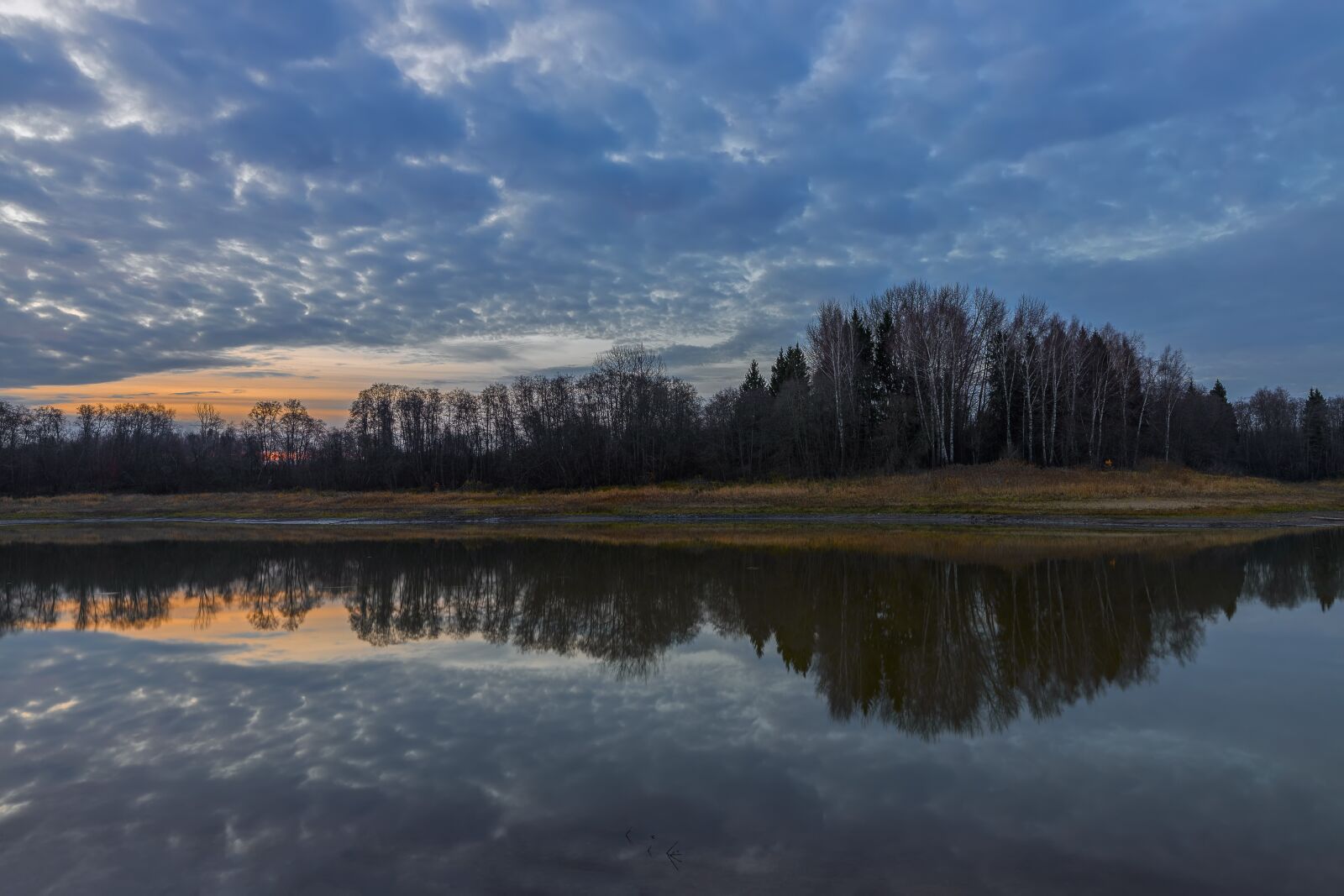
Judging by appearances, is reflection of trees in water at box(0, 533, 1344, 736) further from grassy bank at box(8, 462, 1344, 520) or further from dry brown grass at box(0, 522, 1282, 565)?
grassy bank at box(8, 462, 1344, 520)

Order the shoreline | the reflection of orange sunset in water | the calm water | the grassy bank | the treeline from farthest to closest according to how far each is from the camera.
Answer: the treeline
the grassy bank
the shoreline
the reflection of orange sunset in water
the calm water

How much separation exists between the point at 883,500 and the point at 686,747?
3643cm

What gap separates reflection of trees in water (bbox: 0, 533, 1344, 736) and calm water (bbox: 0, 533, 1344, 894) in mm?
117

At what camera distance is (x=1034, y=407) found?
198 feet

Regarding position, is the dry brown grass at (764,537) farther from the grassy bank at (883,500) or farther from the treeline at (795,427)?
the treeline at (795,427)

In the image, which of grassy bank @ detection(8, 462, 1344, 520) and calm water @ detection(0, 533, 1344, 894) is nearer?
calm water @ detection(0, 533, 1344, 894)

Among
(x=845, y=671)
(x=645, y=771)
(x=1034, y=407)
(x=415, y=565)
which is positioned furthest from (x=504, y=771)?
(x=1034, y=407)

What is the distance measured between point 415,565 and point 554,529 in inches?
529

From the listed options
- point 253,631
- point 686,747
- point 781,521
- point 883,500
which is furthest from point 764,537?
point 686,747

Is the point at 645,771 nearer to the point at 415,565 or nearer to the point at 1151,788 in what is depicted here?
the point at 1151,788

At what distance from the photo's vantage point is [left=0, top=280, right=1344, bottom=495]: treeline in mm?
58406

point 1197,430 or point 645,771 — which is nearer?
point 645,771

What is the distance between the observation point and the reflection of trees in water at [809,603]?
9477 mm

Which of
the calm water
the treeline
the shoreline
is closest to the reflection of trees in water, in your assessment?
the calm water
